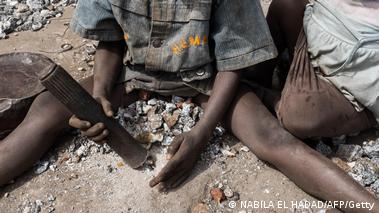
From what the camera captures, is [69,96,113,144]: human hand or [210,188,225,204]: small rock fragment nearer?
[69,96,113,144]: human hand

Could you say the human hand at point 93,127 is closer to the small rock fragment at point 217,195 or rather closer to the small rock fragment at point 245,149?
the small rock fragment at point 217,195

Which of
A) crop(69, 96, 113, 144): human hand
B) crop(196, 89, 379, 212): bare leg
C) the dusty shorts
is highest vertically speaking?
the dusty shorts

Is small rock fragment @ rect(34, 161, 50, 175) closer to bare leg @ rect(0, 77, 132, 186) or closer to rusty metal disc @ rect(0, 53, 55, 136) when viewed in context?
bare leg @ rect(0, 77, 132, 186)

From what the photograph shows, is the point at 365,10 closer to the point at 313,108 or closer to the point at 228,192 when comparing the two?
the point at 313,108

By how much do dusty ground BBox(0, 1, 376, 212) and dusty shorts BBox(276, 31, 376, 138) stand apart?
0.76 ft

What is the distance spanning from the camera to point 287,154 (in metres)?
1.98

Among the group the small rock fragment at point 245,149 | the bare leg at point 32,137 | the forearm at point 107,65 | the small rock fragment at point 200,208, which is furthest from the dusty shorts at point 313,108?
the bare leg at point 32,137

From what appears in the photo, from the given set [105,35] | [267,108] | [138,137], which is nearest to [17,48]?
[105,35]

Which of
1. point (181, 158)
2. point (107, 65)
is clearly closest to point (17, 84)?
point (107, 65)

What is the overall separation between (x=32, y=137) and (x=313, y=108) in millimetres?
1154

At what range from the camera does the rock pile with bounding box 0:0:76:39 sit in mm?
2840

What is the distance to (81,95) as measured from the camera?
69.4 inches

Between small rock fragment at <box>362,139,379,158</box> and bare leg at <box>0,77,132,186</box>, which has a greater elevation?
small rock fragment at <box>362,139,379,158</box>

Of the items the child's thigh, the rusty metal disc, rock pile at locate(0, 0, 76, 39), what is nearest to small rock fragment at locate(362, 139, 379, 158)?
the child's thigh
